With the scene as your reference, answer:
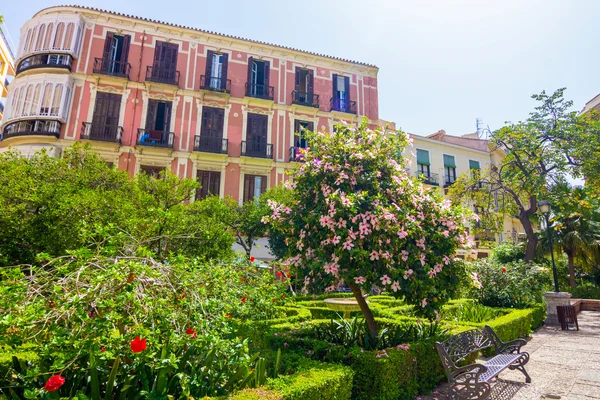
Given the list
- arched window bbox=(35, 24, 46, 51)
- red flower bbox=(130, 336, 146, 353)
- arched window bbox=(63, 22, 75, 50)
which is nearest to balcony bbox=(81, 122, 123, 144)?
arched window bbox=(63, 22, 75, 50)

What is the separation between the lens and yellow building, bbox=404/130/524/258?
28.2m

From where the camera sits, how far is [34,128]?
17406 millimetres

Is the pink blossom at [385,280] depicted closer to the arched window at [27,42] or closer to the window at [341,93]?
the window at [341,93]

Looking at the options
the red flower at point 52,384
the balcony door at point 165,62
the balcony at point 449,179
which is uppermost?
the balcony door at point 165,62

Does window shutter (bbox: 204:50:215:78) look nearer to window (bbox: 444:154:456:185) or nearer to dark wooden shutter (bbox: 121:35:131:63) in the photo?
dark wooden shutter (bbox: 121:35:131:63)

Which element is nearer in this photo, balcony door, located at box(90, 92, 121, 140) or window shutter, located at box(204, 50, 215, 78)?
balcony door, located at box(90, 92, 121, 140)

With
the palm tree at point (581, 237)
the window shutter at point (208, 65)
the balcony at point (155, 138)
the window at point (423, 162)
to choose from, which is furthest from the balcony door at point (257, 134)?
the palm tree at point (581, 237)

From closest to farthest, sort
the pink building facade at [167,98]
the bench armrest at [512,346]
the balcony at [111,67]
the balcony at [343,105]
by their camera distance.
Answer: the bench armrest at [512,346]
the pink building facade at [167,98]
the balcony at [111,67]
the balcony at [343,105]

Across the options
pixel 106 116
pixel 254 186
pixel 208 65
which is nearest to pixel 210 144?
pixel 254 186

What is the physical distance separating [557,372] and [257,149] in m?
17.2

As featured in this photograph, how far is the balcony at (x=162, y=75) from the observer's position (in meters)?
19.4

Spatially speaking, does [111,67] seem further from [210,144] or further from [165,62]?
[210,144]

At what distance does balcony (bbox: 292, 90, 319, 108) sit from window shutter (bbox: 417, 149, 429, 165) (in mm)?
10582

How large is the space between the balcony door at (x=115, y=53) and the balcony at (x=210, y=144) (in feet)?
18.1
